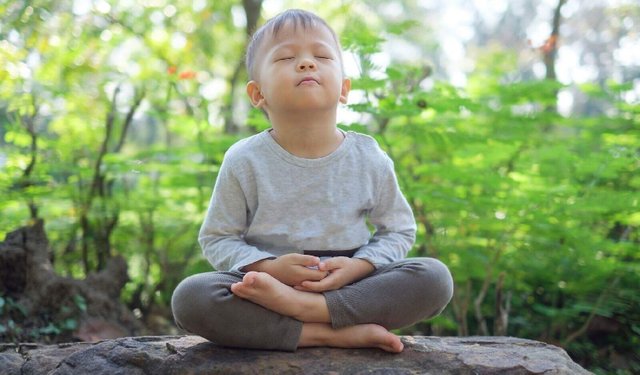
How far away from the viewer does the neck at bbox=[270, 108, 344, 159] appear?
2486 mm

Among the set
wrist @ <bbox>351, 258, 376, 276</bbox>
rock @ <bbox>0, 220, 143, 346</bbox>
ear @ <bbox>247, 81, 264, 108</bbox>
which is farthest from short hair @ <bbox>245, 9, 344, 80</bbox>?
rock @ <bbox>0, 220, 143, 346</bbox>

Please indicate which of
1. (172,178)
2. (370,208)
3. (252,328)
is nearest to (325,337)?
(252,328)

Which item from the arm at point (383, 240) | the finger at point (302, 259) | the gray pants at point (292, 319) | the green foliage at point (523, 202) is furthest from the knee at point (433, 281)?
the green foliage at point (523, 202)

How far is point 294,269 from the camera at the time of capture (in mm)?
2270

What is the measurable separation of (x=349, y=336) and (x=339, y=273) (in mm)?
231

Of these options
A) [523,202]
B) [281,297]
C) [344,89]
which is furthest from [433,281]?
[523,202]

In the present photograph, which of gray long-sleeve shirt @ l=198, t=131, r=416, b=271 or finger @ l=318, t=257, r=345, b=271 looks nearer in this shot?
finger @ l=318, t=257, r=345, b=271

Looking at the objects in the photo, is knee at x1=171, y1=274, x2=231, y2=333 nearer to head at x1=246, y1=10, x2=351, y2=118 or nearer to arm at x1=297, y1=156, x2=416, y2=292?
arm at x1=297, y1=156, x2=416, y2=292

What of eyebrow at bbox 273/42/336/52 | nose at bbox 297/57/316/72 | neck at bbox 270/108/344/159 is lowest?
neck at bbox 270/108/344/159

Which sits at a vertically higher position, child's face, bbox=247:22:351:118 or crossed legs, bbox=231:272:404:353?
child's face, bbox=247:22:351:118

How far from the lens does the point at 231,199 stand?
98.4 inches

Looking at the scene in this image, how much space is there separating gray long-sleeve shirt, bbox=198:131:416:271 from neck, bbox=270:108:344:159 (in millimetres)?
35

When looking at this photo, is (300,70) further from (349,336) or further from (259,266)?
(349,336)

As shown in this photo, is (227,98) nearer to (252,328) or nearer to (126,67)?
(126,67)
